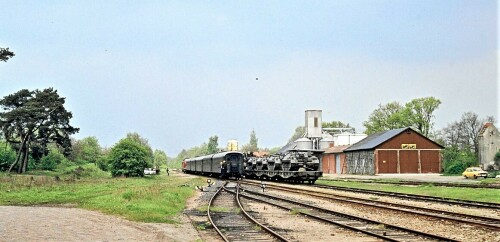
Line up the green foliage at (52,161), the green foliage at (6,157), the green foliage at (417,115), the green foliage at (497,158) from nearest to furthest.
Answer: the green foliage at (497,158)
the green foliage at (6,157)
the green foliage at (52,161)
the green foliage at (417,115)

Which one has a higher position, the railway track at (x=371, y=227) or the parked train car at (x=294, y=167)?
the parked train car at (x=294, y=167)

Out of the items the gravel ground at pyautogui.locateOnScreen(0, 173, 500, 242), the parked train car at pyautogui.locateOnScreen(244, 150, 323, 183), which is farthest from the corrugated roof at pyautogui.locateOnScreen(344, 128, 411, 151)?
the gravel ground at pyautogui.locateOnScreen(0, 173, 500, 242)

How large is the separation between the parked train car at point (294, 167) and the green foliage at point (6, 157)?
2962cm

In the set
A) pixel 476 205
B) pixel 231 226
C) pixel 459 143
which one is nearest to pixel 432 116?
pixel 459 143

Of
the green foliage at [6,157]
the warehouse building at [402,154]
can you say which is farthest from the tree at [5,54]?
the warehouse building at [402,154]

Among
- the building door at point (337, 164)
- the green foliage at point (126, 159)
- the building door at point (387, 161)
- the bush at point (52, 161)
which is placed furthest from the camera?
Answer: the building door at point (337, 164)

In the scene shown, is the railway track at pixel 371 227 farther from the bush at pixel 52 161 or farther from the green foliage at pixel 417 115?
the green foliage at pixel 417 115

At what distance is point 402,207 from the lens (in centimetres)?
1984

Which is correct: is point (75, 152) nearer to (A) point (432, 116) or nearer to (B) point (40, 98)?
(B) point (40, 98)

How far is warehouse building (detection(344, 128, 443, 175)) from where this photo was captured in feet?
203

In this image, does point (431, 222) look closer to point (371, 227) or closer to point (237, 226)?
point (371, 227)

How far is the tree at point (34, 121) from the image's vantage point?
176 ft

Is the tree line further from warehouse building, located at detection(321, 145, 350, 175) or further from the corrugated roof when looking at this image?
warehouse building, located at detection(321, 145, 350, 175)

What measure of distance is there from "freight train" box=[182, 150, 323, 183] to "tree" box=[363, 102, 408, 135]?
4857 centimetres
